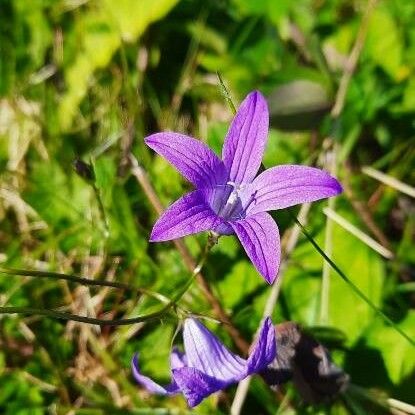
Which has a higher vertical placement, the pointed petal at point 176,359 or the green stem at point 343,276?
the green stem at point 343,276

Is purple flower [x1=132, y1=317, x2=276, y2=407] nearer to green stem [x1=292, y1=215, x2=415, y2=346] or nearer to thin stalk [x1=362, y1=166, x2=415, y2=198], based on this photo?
green stem [x1=292, y1=215, x2=415, y2=346]

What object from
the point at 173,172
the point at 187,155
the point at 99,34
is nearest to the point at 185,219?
the point at 187,155

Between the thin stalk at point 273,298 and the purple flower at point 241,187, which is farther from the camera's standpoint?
the thin stalk at point 273,298

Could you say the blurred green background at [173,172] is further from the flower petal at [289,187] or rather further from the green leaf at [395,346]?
the flower petal at [289,187]

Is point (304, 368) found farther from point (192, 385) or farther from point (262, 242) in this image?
point (262, 242)

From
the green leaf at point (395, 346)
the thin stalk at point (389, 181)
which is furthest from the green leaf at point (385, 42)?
the green leaf at point (395, 346)

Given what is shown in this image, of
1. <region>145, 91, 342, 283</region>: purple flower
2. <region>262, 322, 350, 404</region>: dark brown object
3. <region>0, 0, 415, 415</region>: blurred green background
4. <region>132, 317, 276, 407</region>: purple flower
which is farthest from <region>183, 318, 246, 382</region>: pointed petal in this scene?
<region>0, 0, 415, 415</region>: blurred green background
